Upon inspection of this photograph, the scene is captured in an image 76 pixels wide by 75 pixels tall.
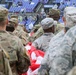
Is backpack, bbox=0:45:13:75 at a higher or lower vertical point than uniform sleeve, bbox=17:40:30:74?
higher

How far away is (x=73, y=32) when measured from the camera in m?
2.42

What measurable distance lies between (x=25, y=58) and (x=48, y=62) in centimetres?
99

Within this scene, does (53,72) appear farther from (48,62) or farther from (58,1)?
(58,1)

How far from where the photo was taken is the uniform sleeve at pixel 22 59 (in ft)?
12.6

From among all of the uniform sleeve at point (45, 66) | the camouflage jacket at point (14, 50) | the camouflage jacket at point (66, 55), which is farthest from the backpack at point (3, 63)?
the camouflage jacket at point (14, 50)

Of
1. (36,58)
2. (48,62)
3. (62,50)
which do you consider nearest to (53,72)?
(62,50)

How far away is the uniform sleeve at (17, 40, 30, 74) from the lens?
151 inches

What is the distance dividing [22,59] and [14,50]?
0.20 metres

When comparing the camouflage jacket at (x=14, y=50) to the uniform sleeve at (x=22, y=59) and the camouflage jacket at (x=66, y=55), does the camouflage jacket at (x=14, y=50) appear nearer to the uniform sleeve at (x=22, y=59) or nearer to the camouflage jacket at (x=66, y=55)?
the uniform sleeve at (x=22, y=59)

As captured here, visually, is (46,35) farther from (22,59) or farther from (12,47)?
(12,47)

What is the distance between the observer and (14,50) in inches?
148

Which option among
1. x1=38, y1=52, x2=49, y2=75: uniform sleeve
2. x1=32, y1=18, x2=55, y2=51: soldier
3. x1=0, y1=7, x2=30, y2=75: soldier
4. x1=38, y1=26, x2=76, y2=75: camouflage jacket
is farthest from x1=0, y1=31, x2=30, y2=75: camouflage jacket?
x1=38, y1=26, x2=76, y2=75: camouflage jacket

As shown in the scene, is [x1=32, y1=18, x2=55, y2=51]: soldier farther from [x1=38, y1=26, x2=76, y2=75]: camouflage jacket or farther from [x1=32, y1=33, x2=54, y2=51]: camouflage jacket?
[x1=38, y1=26, x2=76, y2=75]: camouflage jacket

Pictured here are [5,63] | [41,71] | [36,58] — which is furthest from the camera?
[36,58]
